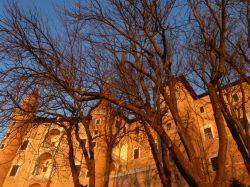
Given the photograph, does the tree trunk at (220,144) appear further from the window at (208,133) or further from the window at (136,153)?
the window at (136,153)

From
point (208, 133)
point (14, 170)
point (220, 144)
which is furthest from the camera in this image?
point (14, 170)

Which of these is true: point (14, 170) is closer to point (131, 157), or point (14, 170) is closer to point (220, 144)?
point (131, 157)

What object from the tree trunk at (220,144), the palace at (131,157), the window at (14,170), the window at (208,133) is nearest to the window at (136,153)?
the palace at (131,157)

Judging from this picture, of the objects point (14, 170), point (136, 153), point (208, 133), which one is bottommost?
point (14, 170)

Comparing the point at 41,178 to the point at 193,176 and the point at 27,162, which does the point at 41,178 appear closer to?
the point at 27,162

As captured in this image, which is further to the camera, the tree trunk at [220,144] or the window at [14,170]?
the window at [14,170]

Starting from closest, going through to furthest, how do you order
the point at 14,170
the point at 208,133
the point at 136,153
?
1. the point at 208,133
2. the point at 136,153
3. the point at 14,170

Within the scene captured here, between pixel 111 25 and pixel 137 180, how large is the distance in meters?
16.3

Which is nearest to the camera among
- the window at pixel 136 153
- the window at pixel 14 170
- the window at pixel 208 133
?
the window at pixel 208 133

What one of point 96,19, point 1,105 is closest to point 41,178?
point 1,105

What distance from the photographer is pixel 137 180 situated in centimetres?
1944

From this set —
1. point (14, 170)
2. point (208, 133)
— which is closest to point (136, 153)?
point (208, 133)

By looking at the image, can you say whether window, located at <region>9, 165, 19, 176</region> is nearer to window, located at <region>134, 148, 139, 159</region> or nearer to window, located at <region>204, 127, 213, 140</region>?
window, located at <region>134, 148, 139, 159</region>

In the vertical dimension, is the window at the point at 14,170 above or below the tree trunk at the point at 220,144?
above
